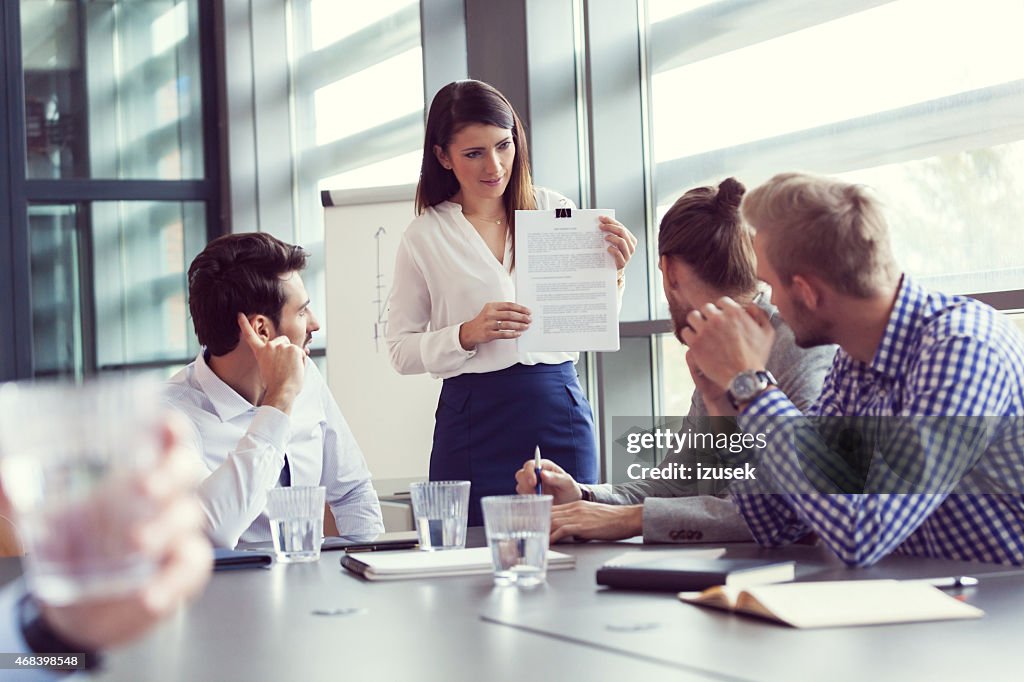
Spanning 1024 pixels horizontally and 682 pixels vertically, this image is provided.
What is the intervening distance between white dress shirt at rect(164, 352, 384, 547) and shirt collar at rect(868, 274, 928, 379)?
1.01m

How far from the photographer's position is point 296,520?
1779 mm

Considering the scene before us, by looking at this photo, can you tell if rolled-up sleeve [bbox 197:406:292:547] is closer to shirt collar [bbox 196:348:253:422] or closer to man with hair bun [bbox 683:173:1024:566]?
shirt collar [bbox 196:348:253:422]

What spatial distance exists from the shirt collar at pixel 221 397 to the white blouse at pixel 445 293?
1.97 feet

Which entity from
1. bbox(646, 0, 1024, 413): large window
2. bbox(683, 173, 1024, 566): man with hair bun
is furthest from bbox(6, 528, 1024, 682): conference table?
bbox(646, 0, 1024, 413): large window

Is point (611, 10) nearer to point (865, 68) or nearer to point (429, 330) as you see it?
point (865, 68)

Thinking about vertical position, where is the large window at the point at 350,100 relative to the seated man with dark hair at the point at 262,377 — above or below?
above

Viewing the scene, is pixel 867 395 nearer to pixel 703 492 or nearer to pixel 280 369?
pixel 703 492

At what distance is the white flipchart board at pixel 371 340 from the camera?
5008 millimetres

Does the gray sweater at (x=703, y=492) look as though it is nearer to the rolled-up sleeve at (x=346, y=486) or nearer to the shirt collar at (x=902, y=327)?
the shirt collar at (x=902, y=327)

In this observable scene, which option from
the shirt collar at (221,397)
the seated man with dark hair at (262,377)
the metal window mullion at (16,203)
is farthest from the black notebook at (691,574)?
the metal window mullion at (16,203)

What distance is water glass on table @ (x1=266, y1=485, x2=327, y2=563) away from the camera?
5.73 ft

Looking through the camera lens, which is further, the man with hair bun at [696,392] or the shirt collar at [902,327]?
the man with hair bun at [696,392]

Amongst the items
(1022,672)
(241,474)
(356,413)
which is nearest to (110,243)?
(356,413)

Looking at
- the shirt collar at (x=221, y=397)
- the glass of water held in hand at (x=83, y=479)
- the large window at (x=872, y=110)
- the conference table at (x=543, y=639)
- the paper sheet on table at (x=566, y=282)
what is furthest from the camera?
the large window at (x=872, y=110)
